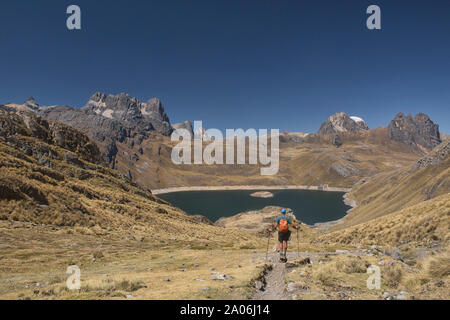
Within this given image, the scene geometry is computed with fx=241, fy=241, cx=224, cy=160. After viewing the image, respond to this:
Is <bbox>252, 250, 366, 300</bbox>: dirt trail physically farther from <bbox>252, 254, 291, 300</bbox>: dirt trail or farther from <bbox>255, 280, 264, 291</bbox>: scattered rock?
<bbox>255, 280, 264, 291</bbox>: scattered rock

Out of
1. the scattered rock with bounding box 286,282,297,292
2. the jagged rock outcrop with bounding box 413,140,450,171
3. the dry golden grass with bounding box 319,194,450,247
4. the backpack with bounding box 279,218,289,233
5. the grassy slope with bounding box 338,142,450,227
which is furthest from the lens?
the jagged rock outcrop with bounding box 413,140,450,171

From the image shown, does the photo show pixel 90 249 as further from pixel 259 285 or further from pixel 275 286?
pixel 275 286

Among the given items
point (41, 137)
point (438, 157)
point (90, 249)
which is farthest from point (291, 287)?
point (438, 157)

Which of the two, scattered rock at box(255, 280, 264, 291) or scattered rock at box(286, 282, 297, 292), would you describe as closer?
scattered rock at box(286, 282, 297, 292)

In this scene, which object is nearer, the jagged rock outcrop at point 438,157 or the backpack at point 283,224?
the backpack at point 283,224

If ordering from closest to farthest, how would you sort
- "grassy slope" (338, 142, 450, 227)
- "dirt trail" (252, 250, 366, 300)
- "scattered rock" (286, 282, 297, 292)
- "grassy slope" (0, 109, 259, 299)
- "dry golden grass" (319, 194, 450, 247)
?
"dirt trail" (252, 250, 366, 300)
"scattered rock" (286, 282, 297, 292)
"grassy slope" (0, 109, 259, 299)
"dry golden grass" (319, 194, 450, 247)
"grassy slope" (338, 142, 450, 227)

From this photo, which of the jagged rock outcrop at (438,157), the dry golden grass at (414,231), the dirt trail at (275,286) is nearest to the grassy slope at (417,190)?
the jagged rock outcrop at (438,157)

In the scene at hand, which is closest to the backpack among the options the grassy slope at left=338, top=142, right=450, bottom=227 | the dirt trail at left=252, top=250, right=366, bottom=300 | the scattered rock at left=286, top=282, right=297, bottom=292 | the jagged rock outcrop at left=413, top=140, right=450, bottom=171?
the dirt trail at left=252, top=250, right=366, bottom=300

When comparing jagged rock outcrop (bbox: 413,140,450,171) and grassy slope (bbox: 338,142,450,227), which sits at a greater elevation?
jagged rock outcrop (bbox: 413,140,450,171)

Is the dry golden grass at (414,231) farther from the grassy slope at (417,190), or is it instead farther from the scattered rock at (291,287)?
the grassy slope at (417,190)

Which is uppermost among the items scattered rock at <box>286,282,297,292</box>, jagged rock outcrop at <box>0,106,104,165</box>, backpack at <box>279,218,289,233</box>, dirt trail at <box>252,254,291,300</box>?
jagged rock outcrop at <box>0,106,104,165</box>

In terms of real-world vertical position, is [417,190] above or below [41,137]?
below
